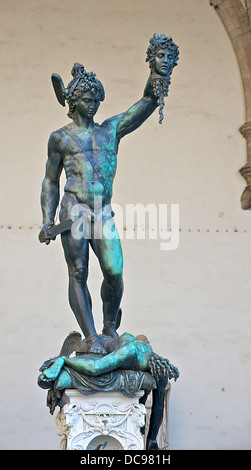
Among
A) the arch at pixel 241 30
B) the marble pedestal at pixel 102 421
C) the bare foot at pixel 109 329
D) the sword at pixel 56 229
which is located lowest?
the marble pedestal at pixel 102 421

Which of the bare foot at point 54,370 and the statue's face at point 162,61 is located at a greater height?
the statue's face at point 162,61

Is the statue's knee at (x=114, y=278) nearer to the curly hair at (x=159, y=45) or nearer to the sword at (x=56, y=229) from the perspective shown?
the sword at (x=56, y=229)

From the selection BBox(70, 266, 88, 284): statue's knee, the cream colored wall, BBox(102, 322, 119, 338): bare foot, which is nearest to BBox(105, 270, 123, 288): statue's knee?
BBox(70, 266, 88, 284): statue's knee

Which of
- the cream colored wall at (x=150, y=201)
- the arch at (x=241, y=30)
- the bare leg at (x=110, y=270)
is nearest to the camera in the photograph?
the bare leg at (x=110, y=270)

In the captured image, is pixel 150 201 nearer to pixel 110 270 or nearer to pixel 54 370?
pixel 110 270

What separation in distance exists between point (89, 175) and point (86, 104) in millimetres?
418

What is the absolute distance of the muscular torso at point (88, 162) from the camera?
20.9 feet

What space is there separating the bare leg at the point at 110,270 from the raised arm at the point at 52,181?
1.26 feet

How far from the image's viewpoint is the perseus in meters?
6.30

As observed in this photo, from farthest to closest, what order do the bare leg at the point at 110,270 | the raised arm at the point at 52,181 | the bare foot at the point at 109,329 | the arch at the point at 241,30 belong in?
the arch at the point at 241,30
the raised arm at the point at 52,181
the bare foot at the point at 109,329
the bare leg at the point at 110,270

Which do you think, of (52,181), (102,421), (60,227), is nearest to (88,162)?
(52,181)

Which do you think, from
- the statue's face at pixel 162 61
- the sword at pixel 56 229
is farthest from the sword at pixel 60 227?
the statue's face at pixel 162 61

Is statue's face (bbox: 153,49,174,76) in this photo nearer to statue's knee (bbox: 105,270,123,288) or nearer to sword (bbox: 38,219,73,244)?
sword (bbox: 38,219,73,244)
